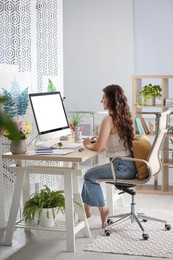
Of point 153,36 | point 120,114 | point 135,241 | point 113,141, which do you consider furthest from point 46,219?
point 153,36

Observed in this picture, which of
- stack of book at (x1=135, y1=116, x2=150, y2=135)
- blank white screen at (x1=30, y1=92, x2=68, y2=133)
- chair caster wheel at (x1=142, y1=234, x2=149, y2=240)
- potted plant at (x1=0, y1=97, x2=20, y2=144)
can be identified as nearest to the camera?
potted plant at (x1=0, y1=97, x2=20, y2=144)

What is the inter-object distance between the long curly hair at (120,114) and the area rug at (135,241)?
0.67 metres

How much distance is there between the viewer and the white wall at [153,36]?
572 centimetres

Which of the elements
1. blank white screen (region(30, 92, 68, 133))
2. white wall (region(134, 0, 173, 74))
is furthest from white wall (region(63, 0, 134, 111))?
blank white screen (region(30, 92, 68, 133))

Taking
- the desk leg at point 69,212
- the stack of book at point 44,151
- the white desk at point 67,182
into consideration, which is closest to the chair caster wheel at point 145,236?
the white desk at point 67,182

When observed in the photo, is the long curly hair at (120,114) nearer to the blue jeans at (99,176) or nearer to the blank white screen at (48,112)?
the blue jeans at (99,176)

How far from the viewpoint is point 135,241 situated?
3.29m

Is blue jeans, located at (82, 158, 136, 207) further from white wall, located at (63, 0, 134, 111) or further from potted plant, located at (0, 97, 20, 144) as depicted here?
potted plant, located at (0, 97, 20, 144)

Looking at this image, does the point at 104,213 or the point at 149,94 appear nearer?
the point at 104,213

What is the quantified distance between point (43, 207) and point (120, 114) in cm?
93

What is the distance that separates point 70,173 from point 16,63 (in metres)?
1.21

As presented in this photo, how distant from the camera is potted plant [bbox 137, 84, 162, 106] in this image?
4.83m

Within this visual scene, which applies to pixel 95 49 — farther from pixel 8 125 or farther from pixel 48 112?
pixel 8 125

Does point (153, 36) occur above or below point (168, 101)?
above
